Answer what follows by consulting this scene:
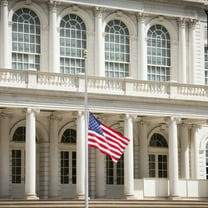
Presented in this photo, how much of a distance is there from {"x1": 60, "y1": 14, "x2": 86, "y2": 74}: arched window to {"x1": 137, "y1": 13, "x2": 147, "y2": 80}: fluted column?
354cm

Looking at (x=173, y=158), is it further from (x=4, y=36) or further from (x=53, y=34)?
(x=4, y=36)

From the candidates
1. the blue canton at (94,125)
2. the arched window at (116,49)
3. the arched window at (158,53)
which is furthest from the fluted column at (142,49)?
the blue canton at (94,125)

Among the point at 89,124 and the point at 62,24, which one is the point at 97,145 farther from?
the point at 62,24

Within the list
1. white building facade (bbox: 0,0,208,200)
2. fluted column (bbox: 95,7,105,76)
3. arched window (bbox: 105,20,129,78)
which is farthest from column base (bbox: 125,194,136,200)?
arched window (bbox: 105,20,129,78)

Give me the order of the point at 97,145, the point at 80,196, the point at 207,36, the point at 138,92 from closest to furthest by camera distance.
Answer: the point at 97,145 < the point at 80,196 < the point at 138,92 < the point at 207,36

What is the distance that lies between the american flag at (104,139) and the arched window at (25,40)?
11230 millimetres

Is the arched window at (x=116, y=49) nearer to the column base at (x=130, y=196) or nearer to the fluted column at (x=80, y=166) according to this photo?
the fluted column at (x=80, y=166)

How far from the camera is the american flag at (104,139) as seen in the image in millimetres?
35688

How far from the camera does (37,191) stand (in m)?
46.0

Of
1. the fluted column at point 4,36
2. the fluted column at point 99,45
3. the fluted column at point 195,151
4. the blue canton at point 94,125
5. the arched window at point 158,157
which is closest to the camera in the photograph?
the blue canton at point 94,125

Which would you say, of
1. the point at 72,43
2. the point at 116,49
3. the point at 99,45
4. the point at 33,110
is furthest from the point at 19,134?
the point at 116,49

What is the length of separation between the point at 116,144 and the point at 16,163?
11133 millimetres

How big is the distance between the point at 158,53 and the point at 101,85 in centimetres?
679

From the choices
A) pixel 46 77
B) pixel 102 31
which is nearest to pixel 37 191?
pixel 46 77
